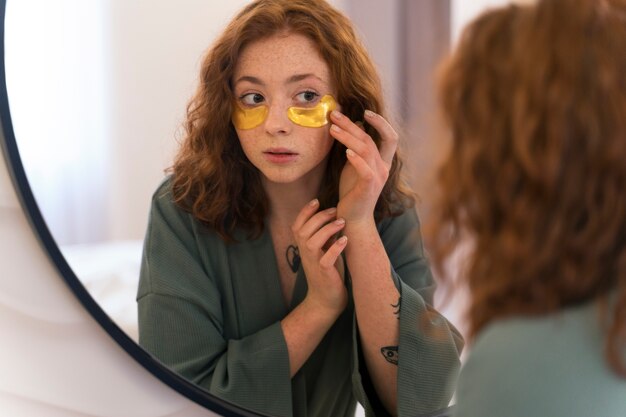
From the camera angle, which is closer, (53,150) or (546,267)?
(546,267)

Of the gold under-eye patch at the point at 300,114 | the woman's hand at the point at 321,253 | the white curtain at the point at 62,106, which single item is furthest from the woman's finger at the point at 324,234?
the white curtain at the point at 62,106

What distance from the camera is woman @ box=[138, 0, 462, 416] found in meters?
0.74

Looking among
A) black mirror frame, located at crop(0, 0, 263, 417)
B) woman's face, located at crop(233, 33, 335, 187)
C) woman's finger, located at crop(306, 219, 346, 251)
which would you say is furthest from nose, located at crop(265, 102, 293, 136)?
black mirror frame, located at crop(0, 0, 263, 417)

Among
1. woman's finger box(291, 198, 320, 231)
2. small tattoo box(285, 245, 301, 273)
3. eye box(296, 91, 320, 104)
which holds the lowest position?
small tattoo box(285, 245, 301, 273)

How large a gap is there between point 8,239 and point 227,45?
28 cm

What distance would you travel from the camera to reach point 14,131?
27.6 inches

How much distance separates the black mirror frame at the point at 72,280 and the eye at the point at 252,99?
0.71 feet

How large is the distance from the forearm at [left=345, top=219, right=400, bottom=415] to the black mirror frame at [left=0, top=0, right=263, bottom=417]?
0.15m

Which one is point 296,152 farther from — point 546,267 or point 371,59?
point 546,267

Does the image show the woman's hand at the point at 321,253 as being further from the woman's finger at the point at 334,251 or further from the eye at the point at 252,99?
the eye at the point at 252,99

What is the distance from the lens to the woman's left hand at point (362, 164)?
0.76 metres

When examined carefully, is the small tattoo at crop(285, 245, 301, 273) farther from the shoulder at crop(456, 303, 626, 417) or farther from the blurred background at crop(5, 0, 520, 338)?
the shoulder at crop(456, 303, 626, 417)

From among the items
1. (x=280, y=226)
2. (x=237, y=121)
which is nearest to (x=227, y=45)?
(x=237, y=121)

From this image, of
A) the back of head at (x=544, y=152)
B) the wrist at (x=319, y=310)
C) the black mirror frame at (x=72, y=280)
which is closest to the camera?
the back of head at (x=544, y=152)
